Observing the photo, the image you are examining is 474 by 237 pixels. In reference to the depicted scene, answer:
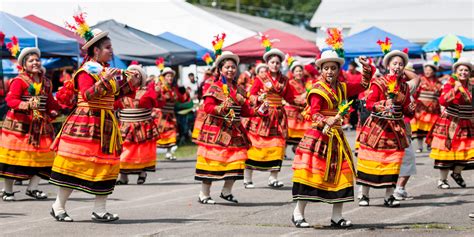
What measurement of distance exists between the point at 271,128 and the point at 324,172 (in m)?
4.43

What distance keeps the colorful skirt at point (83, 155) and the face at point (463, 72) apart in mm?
5625

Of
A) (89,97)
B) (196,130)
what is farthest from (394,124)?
(196,130)

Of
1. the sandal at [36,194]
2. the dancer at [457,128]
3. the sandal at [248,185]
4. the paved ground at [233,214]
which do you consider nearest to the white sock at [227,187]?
the paved ground at [233,214]

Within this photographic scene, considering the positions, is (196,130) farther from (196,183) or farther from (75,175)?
(75,175)

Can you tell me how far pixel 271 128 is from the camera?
13719mm

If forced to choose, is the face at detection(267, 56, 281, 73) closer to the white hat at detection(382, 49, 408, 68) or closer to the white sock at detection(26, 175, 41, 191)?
the white hat at detection(382, 49, 408, 68)

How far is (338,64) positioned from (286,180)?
527 cm

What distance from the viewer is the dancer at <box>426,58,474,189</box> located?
1312 cm

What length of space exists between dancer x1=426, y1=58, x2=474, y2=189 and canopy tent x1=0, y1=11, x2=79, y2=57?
6.95 meters

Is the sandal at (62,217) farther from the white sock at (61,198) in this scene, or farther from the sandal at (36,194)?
the sandal at (36,194)

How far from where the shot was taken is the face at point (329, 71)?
30.9 ft

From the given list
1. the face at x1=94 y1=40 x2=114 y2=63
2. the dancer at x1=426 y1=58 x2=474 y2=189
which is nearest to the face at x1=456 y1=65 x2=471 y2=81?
the dancer at x1=426 y1=58 x2=474 y2=189

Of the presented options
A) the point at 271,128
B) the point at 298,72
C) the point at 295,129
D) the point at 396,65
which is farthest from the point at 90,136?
the point at 298,72

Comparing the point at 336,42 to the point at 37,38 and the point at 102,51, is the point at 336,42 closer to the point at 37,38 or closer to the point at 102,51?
the point at 102,51
